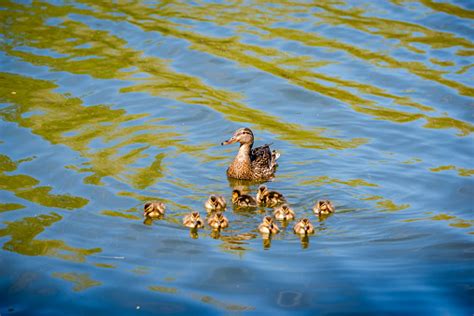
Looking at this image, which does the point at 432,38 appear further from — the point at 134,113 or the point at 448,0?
the point at 134,113

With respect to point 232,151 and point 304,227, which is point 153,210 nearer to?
point 304,227

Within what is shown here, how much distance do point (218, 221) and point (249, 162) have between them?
214 centimetres

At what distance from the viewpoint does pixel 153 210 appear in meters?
7.81

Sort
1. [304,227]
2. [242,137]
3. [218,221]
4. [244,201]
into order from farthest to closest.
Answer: [242,137] < [244,201] < [218,221] < [304,227]

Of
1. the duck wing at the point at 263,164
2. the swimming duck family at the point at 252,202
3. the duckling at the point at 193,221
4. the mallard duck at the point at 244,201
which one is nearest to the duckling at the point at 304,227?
the swimming duck family at the point at 252,202

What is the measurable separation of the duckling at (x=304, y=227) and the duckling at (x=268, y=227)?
0.23 m

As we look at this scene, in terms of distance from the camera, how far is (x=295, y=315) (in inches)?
243

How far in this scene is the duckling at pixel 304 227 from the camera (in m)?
7.47

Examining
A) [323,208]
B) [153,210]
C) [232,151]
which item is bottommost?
[232,151]

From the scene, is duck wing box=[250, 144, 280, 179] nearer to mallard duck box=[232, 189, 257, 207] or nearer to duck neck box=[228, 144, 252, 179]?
duck neck box=[228, 144, 252, 179]

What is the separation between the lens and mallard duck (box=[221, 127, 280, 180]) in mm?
9578

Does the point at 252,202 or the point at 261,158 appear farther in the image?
the point at 261,158

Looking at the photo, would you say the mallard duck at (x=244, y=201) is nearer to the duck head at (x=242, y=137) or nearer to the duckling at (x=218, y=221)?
the duckling at (x=218, y=221)

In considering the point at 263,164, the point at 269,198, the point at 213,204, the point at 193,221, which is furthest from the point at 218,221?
the point at 263,164
